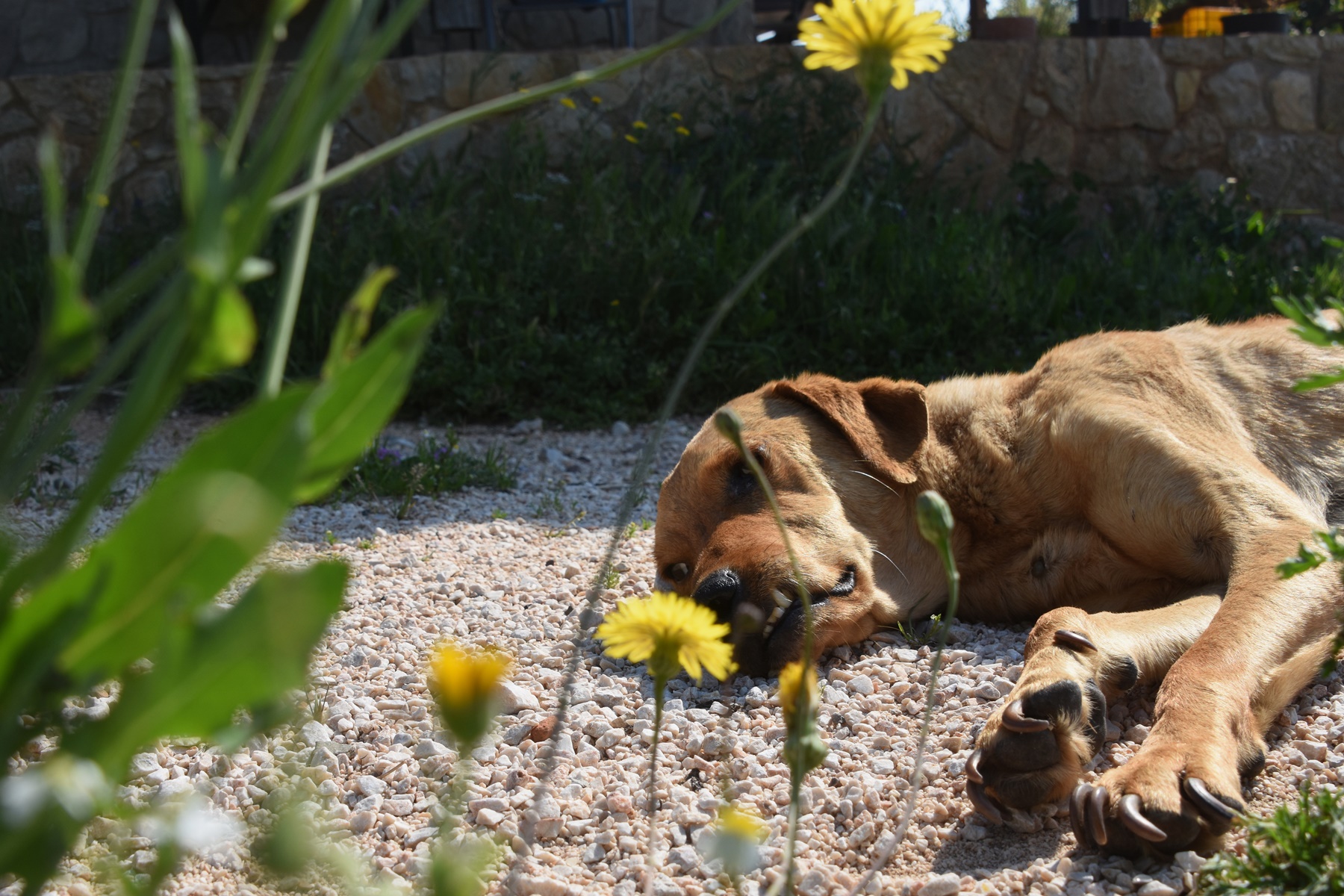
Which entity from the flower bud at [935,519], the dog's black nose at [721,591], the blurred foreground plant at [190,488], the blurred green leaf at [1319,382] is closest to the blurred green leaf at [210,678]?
the blurred foreground plant at [190,488]

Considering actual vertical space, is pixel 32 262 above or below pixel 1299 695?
above

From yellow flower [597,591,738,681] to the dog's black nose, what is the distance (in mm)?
1447

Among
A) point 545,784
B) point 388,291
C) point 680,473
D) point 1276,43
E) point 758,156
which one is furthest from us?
point 1276,43

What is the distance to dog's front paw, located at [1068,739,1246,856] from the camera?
195cm

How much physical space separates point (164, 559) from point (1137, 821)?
1720 mm

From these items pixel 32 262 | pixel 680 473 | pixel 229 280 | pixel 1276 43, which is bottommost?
pixel 680 473

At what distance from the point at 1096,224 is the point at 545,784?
7.81 m

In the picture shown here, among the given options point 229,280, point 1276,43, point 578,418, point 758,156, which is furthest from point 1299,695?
point 1276,43

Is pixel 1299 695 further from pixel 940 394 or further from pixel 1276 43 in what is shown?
pixel 1276 43

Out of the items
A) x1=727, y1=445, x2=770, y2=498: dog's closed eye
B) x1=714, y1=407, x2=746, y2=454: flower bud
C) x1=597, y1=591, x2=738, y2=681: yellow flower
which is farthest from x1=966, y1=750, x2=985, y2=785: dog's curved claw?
x1=727, y1=445, x2=770, y2=498: dog's closed eye

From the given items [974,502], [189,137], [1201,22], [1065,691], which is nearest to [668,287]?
[974,502]

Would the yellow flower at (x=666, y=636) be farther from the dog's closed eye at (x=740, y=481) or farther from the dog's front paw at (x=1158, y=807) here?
the dog's closed eye at (x=740, y=481)

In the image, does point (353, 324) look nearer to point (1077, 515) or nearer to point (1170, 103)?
point (1077, 515)

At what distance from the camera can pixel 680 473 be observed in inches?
141
